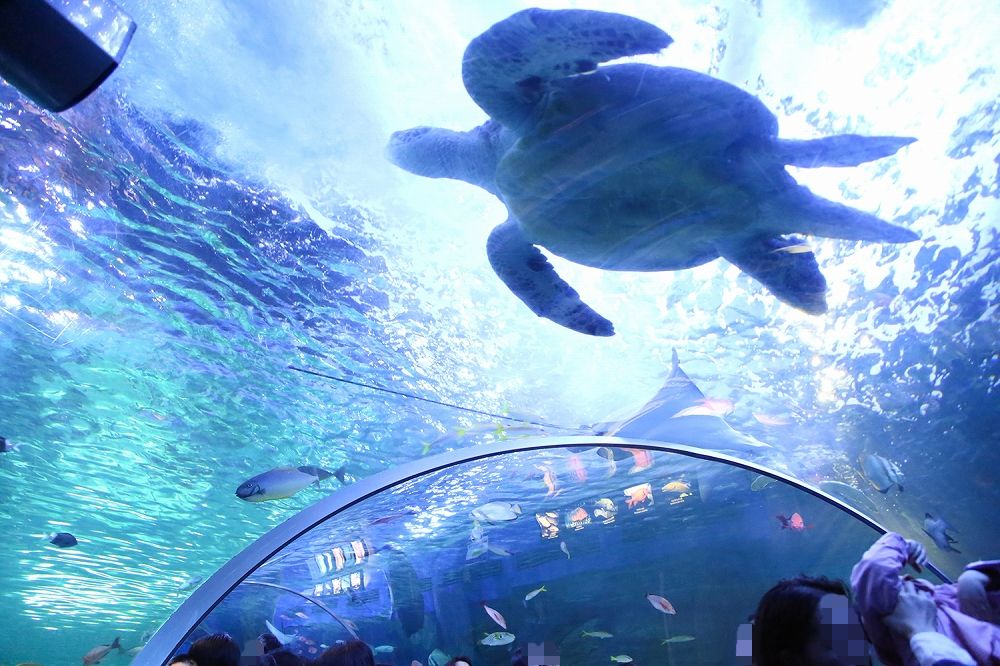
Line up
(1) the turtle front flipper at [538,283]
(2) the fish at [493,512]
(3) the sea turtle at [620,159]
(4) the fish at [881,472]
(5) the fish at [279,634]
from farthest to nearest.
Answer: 1. (2) the fish at [493,512]
2. (4) the fish at [881,472]
3. (5) the fish at [279,634]
4. (1) the turtle front flipper at [538,283]
5. (3) the sea turtle at [620,159]

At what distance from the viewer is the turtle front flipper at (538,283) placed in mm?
3699

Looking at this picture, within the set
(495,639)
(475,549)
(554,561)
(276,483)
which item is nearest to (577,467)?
(475,549)

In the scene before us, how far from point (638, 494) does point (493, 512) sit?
500 cm

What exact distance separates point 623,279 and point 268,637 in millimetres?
4320

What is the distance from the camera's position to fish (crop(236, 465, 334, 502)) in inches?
208

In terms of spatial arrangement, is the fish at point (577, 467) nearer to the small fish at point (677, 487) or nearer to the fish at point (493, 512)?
the fish at point (493, 512)

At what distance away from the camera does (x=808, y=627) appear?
155 centimetres

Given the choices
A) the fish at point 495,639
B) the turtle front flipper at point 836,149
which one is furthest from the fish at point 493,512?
the turtle front flipper at point 836,149

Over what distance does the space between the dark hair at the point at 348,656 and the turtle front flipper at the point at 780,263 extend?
11.8ft

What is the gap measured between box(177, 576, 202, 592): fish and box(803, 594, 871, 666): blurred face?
868 inches

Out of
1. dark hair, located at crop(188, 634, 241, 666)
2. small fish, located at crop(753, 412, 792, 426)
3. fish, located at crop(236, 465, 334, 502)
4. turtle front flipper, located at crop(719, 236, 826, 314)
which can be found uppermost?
turtle front flipper, located at crop(719, 236, 826, 314)

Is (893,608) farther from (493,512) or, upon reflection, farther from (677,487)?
(677,487)

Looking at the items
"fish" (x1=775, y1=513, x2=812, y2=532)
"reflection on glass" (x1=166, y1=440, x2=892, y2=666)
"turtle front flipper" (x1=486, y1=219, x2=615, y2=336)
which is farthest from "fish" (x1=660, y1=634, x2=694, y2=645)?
"turtle front flipper" (x1=486, y1=219, x2=615, y2=336)

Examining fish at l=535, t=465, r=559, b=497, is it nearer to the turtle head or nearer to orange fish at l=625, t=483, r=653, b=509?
orange fish at l=625, t=483, r=653, b=509
